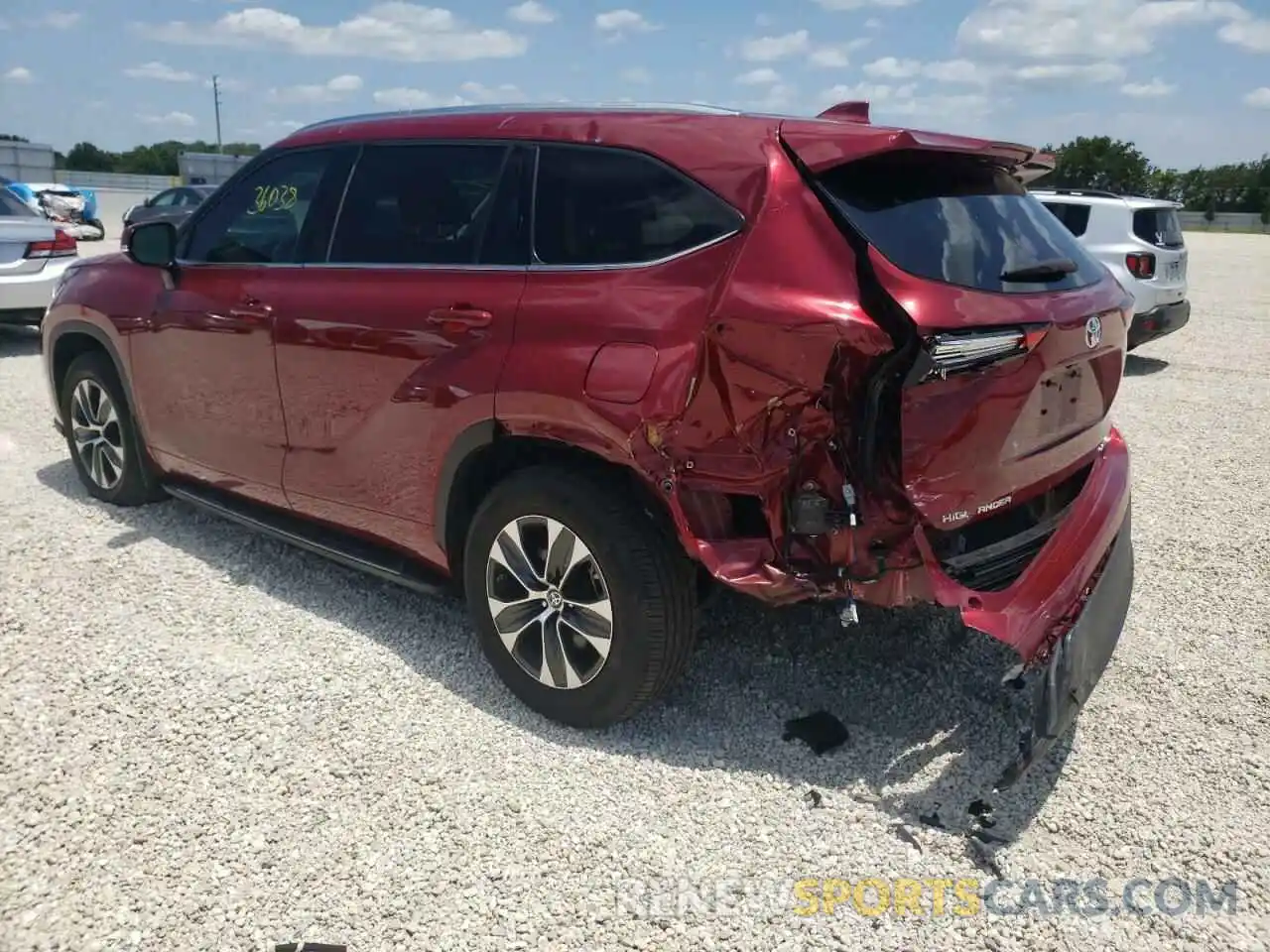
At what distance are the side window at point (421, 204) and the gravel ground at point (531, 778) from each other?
1498 mm

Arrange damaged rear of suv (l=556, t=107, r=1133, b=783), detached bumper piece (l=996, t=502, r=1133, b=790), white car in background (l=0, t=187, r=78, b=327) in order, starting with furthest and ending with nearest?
white car in background (l=0, t=187, r=78, b=327), detached bumper piece (l=996, t=502, r=1133, b=790), damaged rear of suv (l=556, t=107, r=1133, b=783)

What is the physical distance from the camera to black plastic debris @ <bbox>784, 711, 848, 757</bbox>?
3.27 meters

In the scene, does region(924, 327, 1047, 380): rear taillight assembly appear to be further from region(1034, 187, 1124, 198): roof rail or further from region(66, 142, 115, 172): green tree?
region(66, 142, 115, 172): green tree

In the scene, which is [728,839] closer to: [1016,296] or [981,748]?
[981,748]

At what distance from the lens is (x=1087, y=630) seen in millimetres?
2918

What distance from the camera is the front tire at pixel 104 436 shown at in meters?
5.09

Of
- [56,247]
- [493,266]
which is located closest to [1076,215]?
[493,266]

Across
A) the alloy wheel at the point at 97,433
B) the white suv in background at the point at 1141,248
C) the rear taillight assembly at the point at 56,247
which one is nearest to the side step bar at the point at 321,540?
the alloy wheel at the point at 97,433

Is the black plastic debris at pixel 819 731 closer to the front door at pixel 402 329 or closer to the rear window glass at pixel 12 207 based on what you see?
the front door at pixel 402 329

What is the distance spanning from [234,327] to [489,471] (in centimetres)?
149

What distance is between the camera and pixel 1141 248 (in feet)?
32.6

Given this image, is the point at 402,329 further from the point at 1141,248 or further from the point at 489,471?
the point at 1141,248

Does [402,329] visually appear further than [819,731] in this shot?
Yes

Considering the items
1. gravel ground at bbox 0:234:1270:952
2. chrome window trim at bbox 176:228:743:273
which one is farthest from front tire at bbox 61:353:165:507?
chrome window trim at bbox 176:228:743:273
